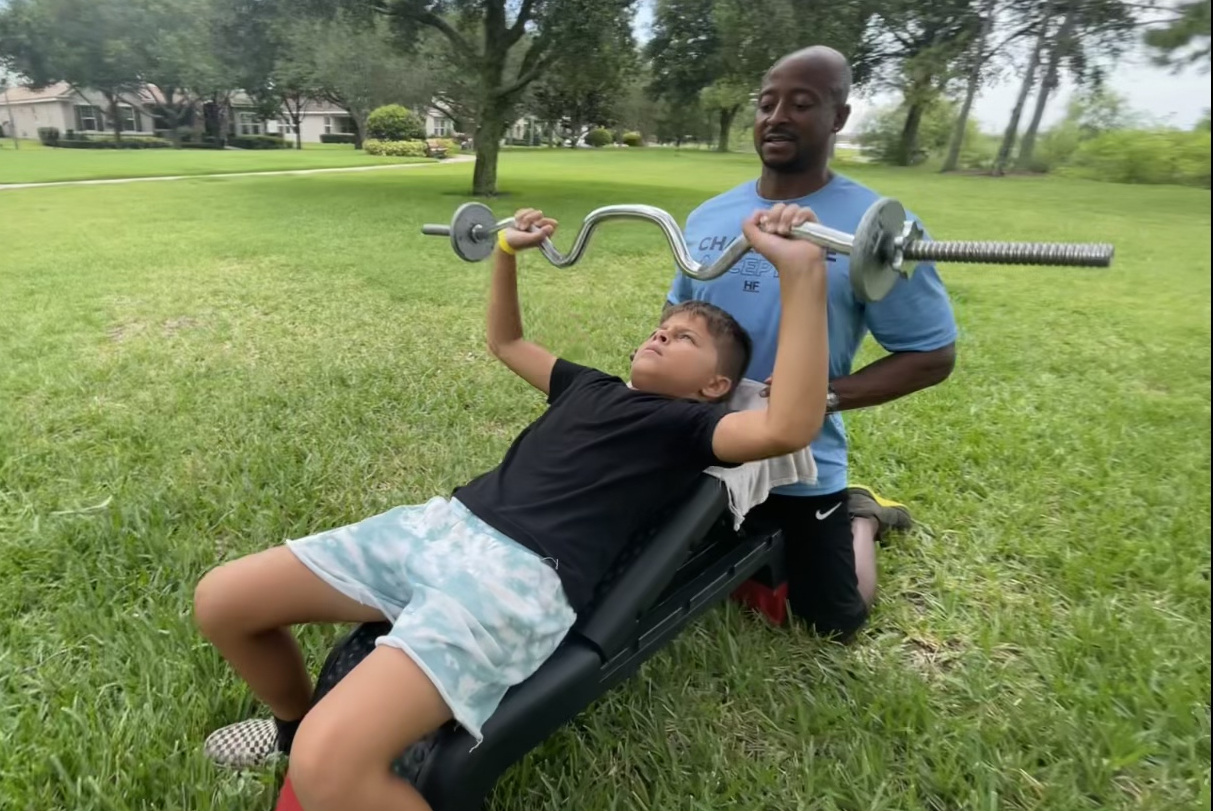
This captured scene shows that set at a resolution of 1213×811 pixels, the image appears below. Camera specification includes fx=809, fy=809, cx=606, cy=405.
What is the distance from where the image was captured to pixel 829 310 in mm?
1505

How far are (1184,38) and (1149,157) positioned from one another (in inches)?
4.1

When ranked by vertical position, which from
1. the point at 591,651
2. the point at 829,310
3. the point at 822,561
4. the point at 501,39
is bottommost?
the point at 822,561

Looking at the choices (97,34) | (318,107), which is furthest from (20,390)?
(318,107)

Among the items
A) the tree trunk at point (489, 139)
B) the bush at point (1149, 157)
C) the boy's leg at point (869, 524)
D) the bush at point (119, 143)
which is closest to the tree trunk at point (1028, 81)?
the bush at point (1149, 157)

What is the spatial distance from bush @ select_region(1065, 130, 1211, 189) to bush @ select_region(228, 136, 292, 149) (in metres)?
4.69

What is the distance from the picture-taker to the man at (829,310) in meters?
1.41

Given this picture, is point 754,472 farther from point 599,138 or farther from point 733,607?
point 599,138

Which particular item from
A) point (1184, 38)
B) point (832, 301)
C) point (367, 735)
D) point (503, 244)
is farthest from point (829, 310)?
point (367, 735)

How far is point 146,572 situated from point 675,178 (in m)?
1.58

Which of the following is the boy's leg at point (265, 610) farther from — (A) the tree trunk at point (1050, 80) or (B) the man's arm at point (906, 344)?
A: (A) the tree trunk at point (1050, 80)

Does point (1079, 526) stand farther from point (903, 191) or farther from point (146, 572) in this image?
point (146, 572)

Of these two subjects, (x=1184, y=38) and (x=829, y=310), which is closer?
(x=1184, y=38)

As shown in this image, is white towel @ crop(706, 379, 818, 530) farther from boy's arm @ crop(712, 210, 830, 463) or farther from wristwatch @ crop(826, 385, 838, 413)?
boy's arm @ crop(712, 210, 830, 463)

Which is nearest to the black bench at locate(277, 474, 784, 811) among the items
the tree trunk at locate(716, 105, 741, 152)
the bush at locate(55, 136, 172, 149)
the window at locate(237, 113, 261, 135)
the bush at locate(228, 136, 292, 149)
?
the tree trunk at locate(716, 105, 741, 152)
